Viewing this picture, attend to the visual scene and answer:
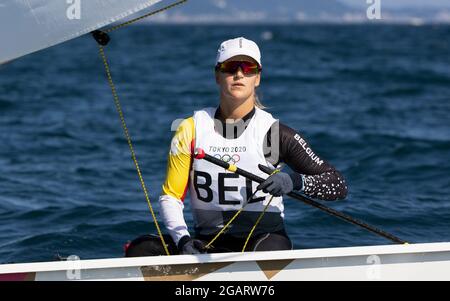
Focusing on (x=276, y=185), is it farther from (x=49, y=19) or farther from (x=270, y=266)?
(x=49, y=19)

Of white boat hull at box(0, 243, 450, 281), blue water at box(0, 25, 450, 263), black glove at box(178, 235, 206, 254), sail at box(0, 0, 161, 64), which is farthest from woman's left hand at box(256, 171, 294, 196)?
blue water at box(0, 25, 450, 263)

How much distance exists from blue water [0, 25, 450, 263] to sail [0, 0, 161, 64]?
2.16 metres

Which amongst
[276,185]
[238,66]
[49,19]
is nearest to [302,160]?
[276,185]

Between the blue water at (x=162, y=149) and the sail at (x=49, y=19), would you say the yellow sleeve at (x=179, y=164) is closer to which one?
the sail at (x=49, y=19)

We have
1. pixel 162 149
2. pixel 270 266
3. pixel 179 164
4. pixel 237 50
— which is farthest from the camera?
pixel 162 149

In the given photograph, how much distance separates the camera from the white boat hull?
12.0ft

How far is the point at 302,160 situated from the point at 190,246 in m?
0.72

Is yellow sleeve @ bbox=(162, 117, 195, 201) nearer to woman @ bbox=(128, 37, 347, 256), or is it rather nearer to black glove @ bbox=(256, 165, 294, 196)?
woman @ bbox=(128, 37, 347, 256)

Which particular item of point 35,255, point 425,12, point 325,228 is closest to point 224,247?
point 35,255

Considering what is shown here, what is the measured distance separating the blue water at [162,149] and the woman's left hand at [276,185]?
2324 millimetres

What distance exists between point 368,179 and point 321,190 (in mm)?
5064

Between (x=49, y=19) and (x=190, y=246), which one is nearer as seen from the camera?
(x=190, y=246)

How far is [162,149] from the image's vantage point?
36.4 ft

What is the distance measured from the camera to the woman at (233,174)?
3999mm
